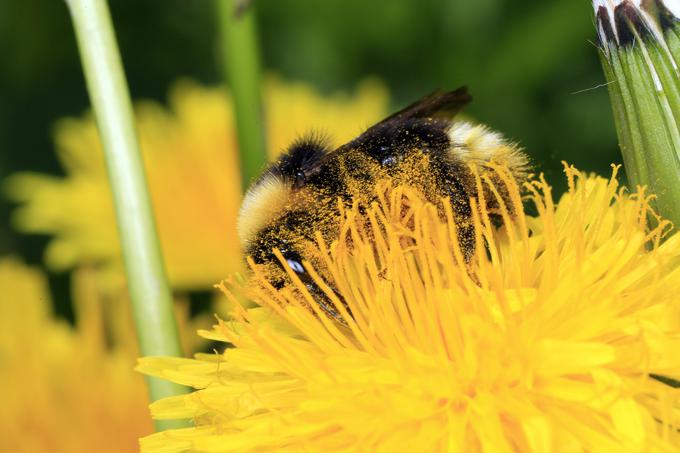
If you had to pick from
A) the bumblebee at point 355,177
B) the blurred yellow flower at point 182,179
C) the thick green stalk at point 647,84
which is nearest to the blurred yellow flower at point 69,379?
the blurred yellow flower at point 182,179

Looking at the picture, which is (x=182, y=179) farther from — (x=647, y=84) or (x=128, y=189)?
(x=647, y=84)

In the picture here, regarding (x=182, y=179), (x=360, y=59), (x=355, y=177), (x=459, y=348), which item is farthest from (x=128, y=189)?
(x=360, y=59)

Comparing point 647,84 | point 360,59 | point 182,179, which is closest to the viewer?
point 647,84

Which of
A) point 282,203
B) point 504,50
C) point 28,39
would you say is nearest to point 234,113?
point 282,203

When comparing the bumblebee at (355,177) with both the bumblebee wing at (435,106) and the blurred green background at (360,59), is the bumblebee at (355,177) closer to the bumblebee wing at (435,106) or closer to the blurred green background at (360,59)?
the bumblebee wing at (435,106)

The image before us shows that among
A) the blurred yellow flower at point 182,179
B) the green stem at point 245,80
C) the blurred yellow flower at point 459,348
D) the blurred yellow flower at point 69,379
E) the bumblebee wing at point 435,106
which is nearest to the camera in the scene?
the blurred yellow flower at point 459,348

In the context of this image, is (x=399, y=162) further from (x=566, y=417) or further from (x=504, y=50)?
(x=504, y=50)

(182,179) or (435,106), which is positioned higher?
(182,179)
